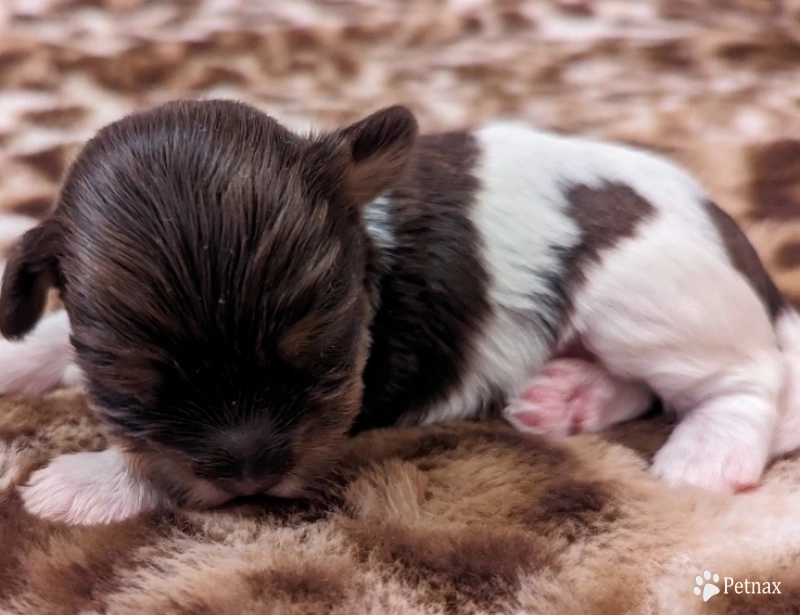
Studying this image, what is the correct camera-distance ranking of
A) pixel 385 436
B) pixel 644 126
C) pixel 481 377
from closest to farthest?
1. pixel 385 436
2. pixel 481 377
3. pixel 644 126

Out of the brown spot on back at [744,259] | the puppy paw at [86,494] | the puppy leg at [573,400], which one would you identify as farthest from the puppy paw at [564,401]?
the puppy paw at [86,494]

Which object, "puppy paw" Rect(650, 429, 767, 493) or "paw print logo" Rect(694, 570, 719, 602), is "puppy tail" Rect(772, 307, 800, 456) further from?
"paw print logo" Rect(694, 570, 719, 602)

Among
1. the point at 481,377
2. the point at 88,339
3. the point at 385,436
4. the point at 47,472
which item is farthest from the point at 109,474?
the point at 481,377

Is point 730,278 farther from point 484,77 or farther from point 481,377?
point 484,77

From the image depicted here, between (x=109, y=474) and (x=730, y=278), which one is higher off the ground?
(x=730, y=278)

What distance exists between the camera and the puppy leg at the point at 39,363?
6.71 feet

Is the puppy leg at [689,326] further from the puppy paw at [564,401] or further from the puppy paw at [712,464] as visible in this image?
the puppy paw at [564,401]

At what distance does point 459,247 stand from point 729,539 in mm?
823

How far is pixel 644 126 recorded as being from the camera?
10.8ft

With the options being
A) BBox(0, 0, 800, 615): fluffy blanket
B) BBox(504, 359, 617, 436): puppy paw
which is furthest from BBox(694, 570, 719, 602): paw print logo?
BBox(504, 359, 617, 436): puppy paw

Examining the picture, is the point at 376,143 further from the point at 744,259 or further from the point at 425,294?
the point at 744,259

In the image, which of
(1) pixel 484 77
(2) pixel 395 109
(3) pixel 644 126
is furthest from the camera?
(1) pixel 484 77

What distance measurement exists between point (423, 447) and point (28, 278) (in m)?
0.87

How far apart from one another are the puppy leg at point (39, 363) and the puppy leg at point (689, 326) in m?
1.31
